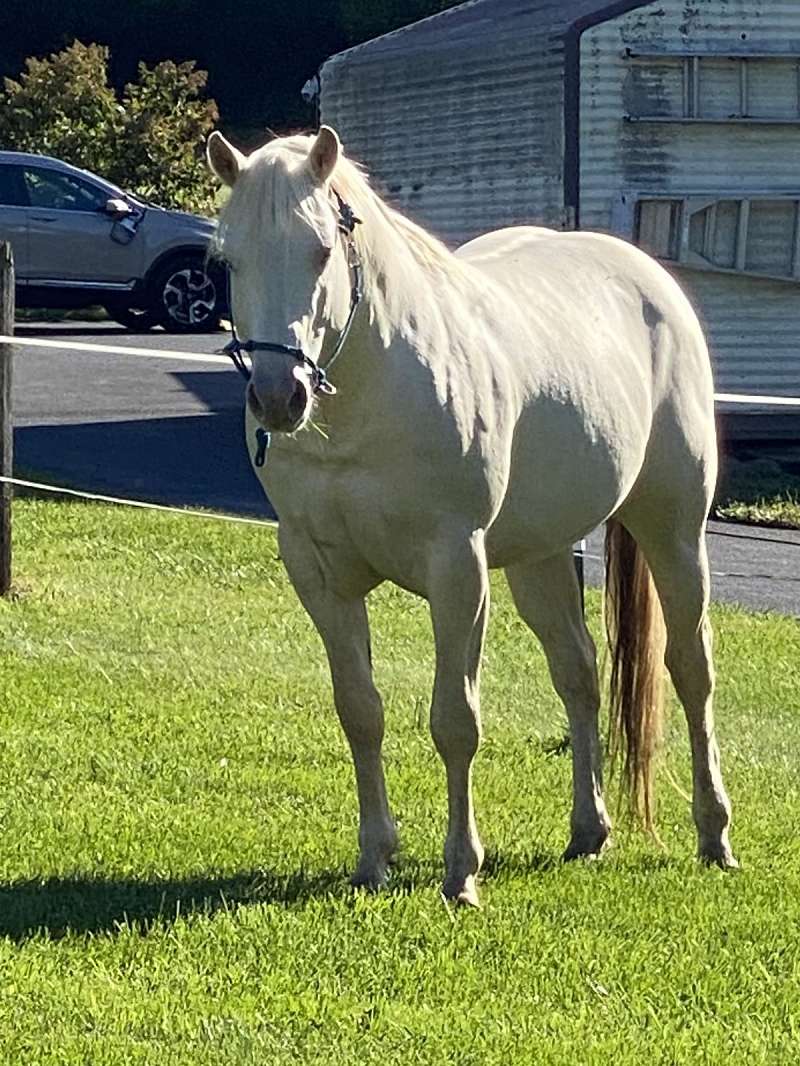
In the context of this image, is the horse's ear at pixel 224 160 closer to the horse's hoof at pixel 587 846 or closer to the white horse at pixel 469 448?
the white horse at pixel 469 448

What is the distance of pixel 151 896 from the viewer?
17.9 feet

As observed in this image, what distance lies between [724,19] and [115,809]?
13424 mm

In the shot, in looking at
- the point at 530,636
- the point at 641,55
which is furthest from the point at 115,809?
the point at 641,55

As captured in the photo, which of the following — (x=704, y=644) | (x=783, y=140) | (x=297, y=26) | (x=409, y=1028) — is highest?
(x=297, y=26)

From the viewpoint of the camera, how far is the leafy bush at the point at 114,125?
32.1 m

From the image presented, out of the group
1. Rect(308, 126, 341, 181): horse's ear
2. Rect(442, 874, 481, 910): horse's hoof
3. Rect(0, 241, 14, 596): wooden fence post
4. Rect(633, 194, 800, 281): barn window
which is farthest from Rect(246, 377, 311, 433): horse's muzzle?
Rect(633, 194, 800, 281): barn window

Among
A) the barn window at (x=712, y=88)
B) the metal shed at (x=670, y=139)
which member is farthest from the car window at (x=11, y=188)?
the barn window at (x=712, y=88)

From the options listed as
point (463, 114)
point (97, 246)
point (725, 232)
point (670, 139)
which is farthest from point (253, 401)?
point (97, 246)

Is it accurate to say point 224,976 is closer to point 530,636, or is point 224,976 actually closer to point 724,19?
point 530,636

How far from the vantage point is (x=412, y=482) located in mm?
5215

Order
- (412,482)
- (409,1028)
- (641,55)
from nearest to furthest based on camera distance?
(409,1028) < (412,482) < (641,55)

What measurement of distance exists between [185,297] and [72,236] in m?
1.55

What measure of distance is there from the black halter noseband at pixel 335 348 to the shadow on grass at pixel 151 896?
4.61 feet

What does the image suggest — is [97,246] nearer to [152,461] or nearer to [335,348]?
[152,461]
